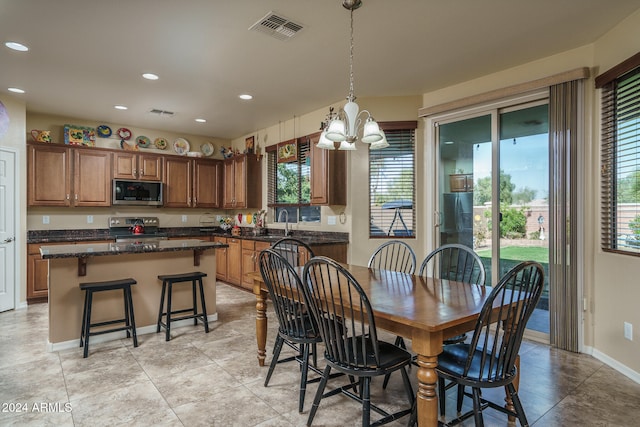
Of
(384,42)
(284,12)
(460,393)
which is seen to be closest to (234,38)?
(284,12)

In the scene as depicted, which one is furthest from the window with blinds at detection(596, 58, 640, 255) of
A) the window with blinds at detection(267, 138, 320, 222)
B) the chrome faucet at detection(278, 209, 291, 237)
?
the chrome faucet at detection(278, 209, 291, 237)

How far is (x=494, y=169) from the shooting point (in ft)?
12.6

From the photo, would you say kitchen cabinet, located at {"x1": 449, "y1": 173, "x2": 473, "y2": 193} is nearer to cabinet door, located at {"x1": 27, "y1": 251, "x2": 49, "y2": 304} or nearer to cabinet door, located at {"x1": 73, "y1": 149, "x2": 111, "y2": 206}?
cabinet door, located at {"x1": 73, "y1": 149, "x2": 111, "y2": 206}

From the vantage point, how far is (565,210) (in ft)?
10.6

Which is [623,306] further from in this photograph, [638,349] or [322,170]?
[322,170]

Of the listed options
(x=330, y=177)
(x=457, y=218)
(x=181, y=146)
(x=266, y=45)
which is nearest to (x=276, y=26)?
(x=266, y=45)

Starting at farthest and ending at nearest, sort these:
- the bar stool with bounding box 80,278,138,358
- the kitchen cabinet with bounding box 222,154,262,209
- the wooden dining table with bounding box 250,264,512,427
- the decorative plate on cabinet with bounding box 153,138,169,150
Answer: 1. the decorative plate on cabinet with bounding box 153,138,169,150
2. the kitchen cabinet with bounding box 222,154,262,209
3. the bar stool with bounding box 80,278,138,358
4. the wooden dining table with bounding box 250,264,512,427

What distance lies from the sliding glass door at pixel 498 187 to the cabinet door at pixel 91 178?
193 inches

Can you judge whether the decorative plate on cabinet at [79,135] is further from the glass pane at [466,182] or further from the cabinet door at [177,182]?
the glass pane at [466,182]

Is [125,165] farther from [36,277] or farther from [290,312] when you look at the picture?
[290,312]

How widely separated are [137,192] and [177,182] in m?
0.67

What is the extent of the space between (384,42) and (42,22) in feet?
8.81

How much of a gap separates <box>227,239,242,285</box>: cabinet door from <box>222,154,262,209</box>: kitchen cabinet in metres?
0.77

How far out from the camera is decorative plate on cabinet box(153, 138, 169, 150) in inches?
251
